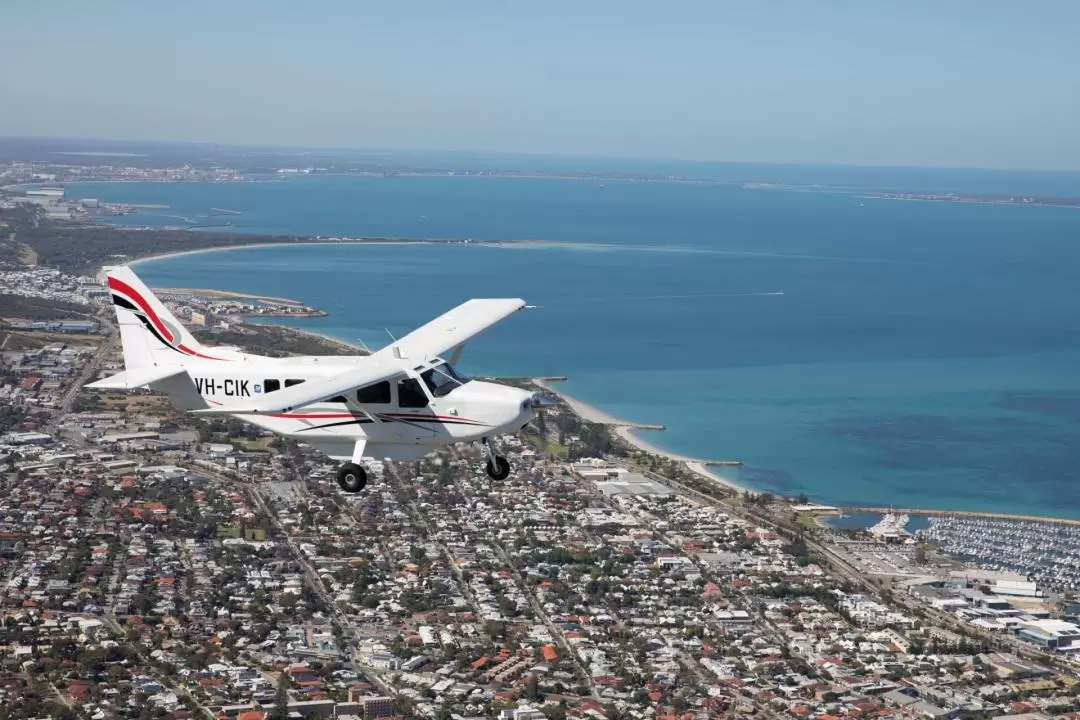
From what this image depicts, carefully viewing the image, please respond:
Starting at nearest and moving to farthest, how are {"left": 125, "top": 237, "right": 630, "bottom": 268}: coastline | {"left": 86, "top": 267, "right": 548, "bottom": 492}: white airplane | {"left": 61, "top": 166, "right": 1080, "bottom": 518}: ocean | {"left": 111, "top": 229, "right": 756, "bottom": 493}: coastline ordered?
1. {"left": 86, "top": 267, "right": 548, "bottom": 492}: white airplane
2. {"left": 111, "top": 229, "right": 756, "bottom": 493}: coastline
3. {"left": 61, "top": 166, "right": 1080, "bottom": 518}: ocean
4. {"left": 125, "top": 237, "right": 630, "bottom": 268}: coastline

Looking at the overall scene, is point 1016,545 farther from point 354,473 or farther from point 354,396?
point 354,396

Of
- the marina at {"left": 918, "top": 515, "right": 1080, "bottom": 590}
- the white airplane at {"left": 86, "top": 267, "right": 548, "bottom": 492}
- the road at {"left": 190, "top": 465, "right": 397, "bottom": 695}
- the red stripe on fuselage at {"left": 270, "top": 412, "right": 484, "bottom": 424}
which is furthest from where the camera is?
the marina at {"left": 918, "top": 515, "right": 1080, "bottom": 590}

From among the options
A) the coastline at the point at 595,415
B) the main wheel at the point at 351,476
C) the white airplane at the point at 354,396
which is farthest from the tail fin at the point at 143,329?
the coastline at the point at 595,415

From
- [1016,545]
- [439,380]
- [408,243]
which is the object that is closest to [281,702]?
[439,380]

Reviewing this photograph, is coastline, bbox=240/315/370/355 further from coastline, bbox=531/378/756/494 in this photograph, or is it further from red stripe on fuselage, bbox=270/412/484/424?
red stripe on fuselage, bbox=270/412/484/424

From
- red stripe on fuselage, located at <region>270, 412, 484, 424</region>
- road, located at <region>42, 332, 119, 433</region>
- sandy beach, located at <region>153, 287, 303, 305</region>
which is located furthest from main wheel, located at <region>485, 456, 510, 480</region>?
sandy beach, located at <region>153, 287, 303, 305</region>

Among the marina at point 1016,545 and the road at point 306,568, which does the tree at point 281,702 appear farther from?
the marina at point 1016,545

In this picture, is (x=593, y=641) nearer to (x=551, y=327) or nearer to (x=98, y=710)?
(x=98, y=710)
